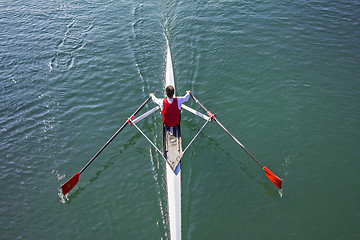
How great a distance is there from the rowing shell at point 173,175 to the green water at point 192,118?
316mm

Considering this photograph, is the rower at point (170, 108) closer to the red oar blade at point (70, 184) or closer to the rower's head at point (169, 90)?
Result: the rower's head at point (169, 90)

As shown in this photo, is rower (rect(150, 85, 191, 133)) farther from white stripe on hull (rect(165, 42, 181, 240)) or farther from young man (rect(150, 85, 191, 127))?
white stripe on hull (rect(165, 42, 181, 240))

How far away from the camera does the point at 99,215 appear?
897 cm

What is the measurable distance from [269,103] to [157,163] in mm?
5857

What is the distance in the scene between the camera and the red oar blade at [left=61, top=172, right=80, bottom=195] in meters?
9.40

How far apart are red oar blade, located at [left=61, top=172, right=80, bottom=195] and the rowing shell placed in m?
3.34

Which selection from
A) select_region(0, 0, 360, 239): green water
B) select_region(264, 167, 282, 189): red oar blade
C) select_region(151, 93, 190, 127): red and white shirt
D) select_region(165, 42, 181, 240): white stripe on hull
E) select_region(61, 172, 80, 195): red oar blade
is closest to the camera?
select_region(165, 42, 181, 240): white stripe on hull

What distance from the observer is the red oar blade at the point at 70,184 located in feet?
30.8

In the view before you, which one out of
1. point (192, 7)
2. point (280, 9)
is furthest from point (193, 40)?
point (280, 9)

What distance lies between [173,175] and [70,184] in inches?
147

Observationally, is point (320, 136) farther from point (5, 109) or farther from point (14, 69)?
point (14, 69)

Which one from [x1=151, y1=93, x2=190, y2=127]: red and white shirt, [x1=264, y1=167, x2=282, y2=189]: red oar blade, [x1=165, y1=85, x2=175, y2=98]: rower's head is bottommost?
[x1=264, y1=167, x2=282, y2=189]: red oar blade

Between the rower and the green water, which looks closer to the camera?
the green water

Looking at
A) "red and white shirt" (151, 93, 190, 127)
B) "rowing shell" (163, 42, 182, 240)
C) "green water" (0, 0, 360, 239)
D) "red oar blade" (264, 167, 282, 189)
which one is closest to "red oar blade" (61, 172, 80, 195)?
"green water" (0, 0, 360, 239)
